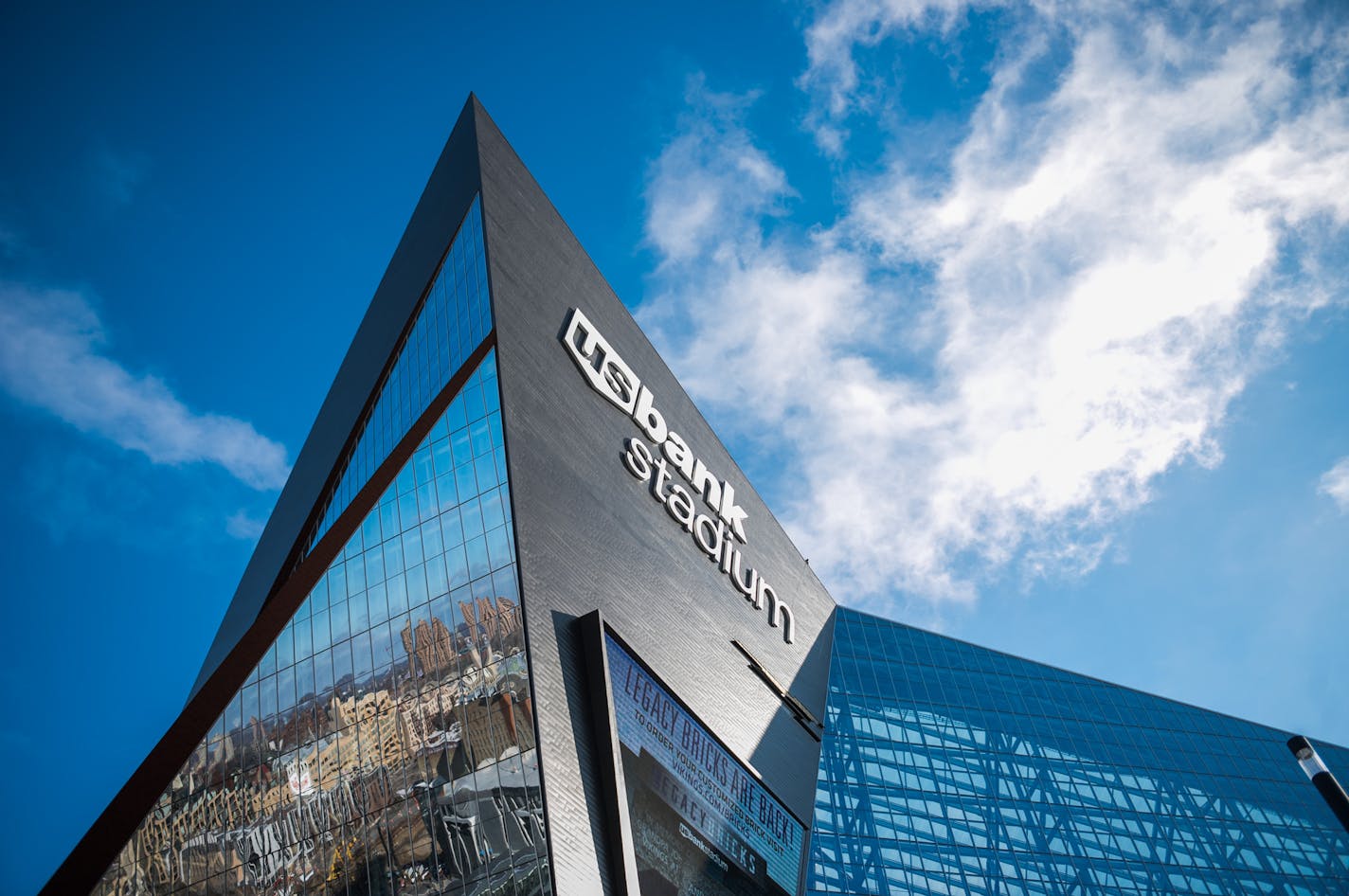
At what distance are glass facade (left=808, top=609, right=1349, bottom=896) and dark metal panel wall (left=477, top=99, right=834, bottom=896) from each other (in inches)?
166

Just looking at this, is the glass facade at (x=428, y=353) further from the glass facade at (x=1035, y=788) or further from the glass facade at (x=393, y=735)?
the glass facade at (x=1035, y=788)

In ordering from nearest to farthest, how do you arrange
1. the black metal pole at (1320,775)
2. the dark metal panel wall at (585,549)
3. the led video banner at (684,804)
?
the black metal pole at (1320,775)
the dark metal panel wall at (585,549)
the led video banner at (684,804)

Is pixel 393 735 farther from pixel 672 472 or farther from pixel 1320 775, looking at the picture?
pixel 1320 775

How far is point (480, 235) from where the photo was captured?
35.2 metres

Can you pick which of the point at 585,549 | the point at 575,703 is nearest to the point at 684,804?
the point at 575,703

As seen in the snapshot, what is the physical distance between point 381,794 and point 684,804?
33.6 feet

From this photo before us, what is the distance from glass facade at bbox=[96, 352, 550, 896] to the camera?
22719 mm

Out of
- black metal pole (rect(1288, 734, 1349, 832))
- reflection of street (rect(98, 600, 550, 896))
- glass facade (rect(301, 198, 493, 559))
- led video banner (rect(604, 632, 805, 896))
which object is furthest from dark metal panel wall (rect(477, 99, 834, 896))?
black metal pole (rect(1288, 734, 1349, 832))

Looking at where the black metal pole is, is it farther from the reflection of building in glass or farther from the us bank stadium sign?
the us bank stadium sign

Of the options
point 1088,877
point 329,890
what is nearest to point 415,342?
point 329,890

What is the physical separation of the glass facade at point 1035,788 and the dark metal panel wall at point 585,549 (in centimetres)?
423

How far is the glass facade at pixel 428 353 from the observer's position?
34812 millimetres

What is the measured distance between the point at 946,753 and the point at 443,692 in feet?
116

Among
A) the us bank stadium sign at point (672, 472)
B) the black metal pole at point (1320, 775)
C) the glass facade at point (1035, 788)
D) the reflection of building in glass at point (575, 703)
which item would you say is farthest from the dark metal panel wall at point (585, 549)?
the black metal pole at point (1320, 775)
